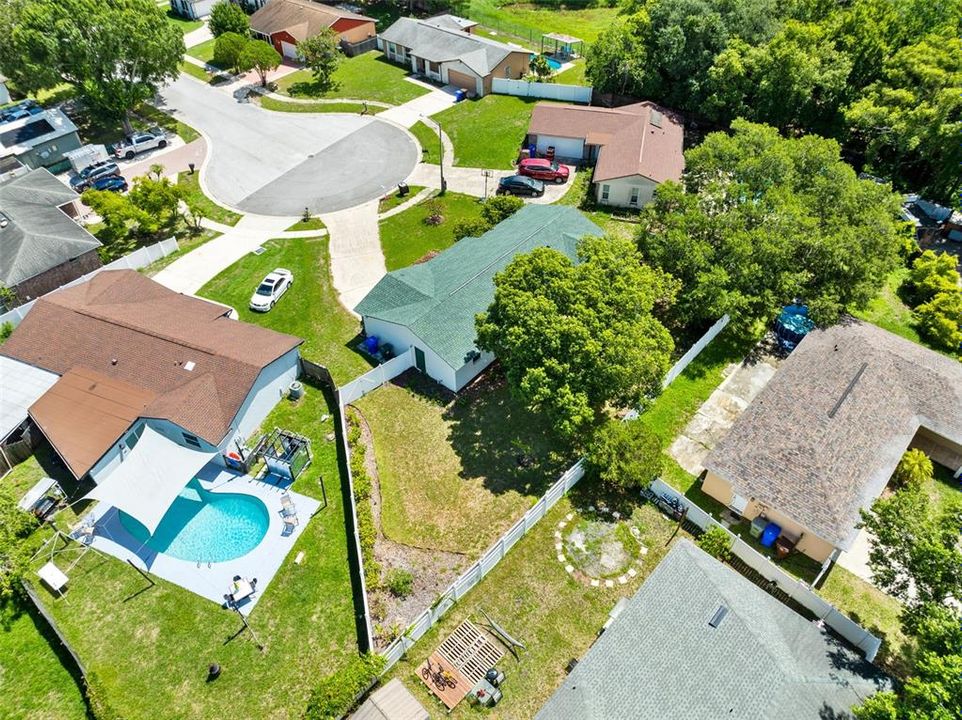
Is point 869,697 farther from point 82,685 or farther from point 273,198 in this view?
point 273,198

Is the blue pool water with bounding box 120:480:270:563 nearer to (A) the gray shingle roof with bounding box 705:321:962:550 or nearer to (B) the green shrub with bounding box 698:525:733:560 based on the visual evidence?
(B) the green shrub with bounding box 698:525:733:560

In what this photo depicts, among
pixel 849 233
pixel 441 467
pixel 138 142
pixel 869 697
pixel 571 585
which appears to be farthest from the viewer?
pixel 138 142

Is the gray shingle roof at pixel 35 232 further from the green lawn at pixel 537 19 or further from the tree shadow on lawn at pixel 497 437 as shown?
the green lawn at pixel 537 19

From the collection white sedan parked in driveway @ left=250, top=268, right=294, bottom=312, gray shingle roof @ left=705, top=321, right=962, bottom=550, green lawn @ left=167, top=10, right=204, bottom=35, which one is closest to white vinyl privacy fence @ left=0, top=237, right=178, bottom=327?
white sedan parked in driveway @ left=250, top=268, right=294, bottom=312

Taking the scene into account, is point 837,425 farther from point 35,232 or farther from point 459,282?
point 35,232

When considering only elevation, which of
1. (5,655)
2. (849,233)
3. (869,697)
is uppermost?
(849,233)

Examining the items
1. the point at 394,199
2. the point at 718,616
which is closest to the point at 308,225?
the point at 394,199

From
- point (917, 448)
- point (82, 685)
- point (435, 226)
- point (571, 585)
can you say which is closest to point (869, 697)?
point (571, 585)
